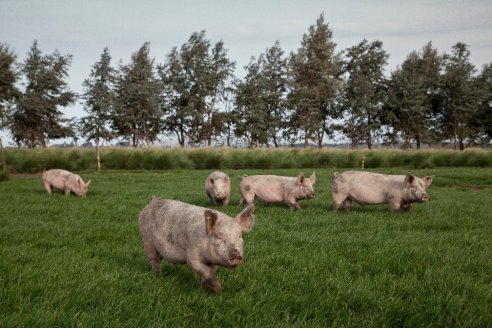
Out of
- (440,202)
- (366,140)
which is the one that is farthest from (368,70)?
(440,202)

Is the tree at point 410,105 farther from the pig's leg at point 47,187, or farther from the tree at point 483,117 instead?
the pig's leg at point 47,187

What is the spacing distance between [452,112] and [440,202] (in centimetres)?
4430

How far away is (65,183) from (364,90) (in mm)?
42078

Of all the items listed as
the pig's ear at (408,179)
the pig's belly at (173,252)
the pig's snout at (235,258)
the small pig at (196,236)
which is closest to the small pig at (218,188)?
the pig's ear at (408,179)

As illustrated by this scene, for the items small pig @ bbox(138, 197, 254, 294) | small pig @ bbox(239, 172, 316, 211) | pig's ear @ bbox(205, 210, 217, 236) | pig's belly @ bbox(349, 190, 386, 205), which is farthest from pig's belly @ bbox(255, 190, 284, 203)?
pig's ear @ bbox(205, 210, 217, 236)

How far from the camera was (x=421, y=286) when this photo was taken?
423cm

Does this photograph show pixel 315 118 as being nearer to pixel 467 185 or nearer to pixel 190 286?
pixel 467 185

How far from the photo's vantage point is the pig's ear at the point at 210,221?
3.66 m

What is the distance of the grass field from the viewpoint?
345 cm

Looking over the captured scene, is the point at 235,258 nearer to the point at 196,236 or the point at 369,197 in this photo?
the point at 196,236

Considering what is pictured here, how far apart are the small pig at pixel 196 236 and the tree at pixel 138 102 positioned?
1669 inches

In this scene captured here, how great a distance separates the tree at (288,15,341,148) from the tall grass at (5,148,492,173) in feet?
60.6

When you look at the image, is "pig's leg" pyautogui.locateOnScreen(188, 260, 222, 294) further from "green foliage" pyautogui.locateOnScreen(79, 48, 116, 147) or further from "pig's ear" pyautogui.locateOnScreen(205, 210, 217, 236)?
"green foliage" pyautogui.locateOnScreen(79, 48, 116, 147)

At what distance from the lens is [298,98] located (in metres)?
48.6
